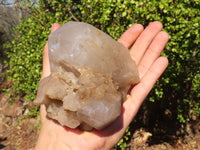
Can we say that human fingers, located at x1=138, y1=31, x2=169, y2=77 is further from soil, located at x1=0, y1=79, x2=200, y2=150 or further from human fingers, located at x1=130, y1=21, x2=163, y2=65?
soil, located at x1=0, y1=79, x2=200, y2=150

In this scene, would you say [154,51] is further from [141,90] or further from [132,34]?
[141,90]

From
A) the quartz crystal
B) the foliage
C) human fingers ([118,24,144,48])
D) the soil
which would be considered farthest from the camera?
the soil

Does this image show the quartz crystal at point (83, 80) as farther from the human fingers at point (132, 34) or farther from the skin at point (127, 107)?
the human fingers at point (132, 34)

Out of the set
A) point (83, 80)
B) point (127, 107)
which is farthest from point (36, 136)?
point (83, 80)

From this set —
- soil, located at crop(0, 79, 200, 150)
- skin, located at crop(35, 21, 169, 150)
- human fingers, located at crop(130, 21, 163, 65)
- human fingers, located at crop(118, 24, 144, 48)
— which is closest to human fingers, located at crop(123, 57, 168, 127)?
skin, located at crop(35, 21, 169, 150)

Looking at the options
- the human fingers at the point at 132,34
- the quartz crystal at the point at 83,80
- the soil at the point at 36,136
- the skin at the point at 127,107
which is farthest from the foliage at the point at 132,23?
the quartz crystal at the point at 83,80

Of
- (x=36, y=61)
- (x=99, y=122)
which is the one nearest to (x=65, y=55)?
(x=99, y=122)
